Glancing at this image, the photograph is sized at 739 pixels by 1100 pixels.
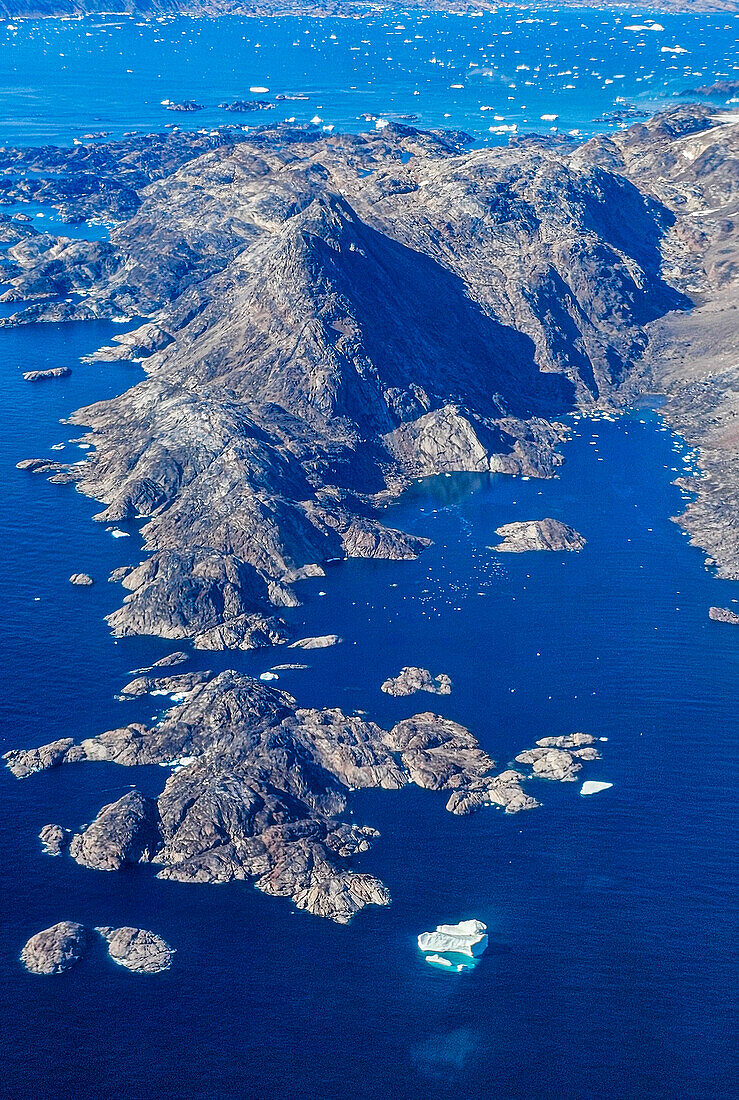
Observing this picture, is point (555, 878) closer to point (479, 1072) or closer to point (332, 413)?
point (479, 1072)

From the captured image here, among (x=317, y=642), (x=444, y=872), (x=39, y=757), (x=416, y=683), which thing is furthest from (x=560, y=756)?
(x=39, y=757)

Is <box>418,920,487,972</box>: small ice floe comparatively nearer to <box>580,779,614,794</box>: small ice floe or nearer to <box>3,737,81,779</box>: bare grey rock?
<box>580,779,614,794</box>: small ice floe

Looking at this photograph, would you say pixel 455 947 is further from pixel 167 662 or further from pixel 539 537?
pixel 539 537

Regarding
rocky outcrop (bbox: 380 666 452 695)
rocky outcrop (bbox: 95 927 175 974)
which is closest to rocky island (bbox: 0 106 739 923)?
rocky outcrop (bbox: 380 666 452 695)

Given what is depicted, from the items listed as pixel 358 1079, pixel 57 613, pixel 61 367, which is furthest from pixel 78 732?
pixel 61 367

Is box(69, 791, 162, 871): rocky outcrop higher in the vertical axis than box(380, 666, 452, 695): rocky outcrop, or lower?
lower
